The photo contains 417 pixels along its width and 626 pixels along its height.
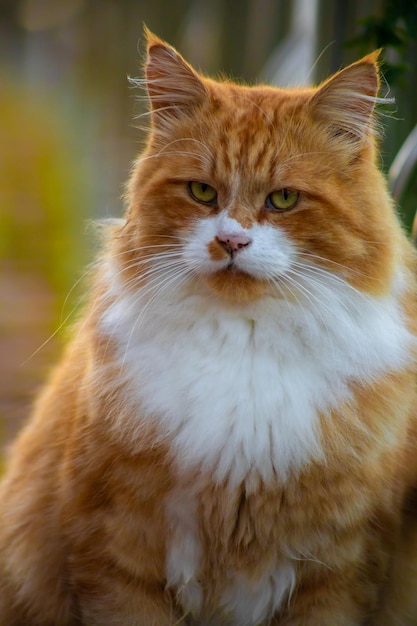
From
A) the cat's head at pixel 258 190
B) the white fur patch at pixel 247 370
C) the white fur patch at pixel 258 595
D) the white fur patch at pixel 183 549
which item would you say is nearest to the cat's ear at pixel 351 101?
the cat's head at pixel 258 190

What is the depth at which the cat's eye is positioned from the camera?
1.79 meters

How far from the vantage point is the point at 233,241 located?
1.71m

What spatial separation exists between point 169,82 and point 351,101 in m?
0.42

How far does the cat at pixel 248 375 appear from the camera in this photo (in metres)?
1.79

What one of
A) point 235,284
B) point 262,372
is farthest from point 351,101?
point 262,372

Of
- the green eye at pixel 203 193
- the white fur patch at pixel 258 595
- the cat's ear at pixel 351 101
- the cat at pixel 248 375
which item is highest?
the cat's ear at pixel 351 101

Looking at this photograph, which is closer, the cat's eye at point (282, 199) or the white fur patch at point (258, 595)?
the cat's eye at point (282, 199)

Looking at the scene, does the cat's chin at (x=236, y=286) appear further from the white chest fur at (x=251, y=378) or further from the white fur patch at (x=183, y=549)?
the white fur patch at (x=183, y=549)

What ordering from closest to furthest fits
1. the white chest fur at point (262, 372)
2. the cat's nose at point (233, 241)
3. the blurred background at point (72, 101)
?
the cat's nose at point (233, 241) < the white chest fur at point (262, 372) < the blurred background at point (72, 101)

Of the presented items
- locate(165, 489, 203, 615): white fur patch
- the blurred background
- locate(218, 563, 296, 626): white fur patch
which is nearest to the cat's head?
locate(165, 489, 203, 615): white fur patch

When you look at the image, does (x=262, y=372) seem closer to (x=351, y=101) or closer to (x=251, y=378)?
(x=251, y=378)

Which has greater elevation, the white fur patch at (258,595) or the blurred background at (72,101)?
the blurred background at (72,101)

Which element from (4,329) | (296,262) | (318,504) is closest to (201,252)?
(296,262)

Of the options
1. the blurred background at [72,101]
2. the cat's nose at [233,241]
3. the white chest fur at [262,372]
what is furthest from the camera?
the blurred background at [72,101]
